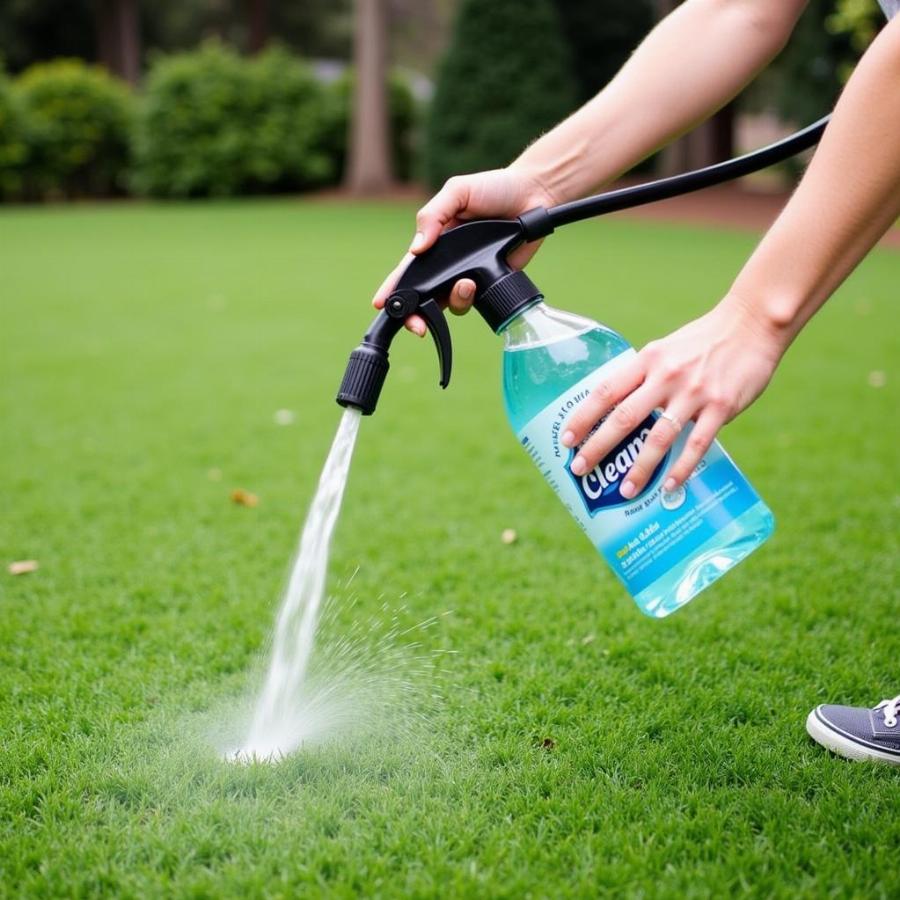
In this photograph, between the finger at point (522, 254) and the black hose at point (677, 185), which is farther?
the finger at point (522, 254)

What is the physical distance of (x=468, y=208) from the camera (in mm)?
2027

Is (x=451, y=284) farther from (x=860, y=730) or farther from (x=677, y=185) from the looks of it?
(x=860, y=730)

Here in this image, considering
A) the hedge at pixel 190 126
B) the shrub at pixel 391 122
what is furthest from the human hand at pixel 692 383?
the shrub at pixel 391 122

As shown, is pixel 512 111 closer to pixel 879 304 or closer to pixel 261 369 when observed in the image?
pixel 879 304

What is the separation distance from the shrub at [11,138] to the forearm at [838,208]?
24.2m

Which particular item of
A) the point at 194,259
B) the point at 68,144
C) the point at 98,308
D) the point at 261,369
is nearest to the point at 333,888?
the point at 261,369

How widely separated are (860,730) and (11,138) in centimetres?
2454

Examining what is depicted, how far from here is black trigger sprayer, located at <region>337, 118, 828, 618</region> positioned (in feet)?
6.00

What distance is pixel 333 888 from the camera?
5.89 feet

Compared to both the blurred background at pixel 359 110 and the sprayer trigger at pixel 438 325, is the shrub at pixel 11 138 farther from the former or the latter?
the sprayer trigger at pixel 438 325

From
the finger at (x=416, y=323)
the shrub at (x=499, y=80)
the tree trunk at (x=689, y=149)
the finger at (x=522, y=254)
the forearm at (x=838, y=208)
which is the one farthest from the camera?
the tree trunk at (x=689, y=149)

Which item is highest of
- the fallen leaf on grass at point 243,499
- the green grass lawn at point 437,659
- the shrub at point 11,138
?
the green grass lawn at point 437,659

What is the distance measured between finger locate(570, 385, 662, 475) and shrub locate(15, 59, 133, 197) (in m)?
24.7

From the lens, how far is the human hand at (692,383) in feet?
5.22
